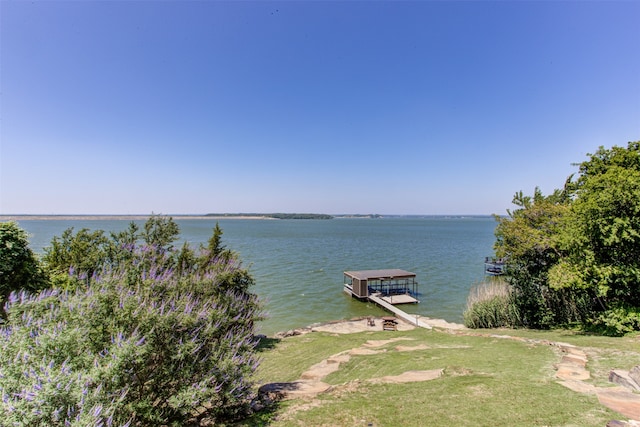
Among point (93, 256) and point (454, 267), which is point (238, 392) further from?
point (454, 267)

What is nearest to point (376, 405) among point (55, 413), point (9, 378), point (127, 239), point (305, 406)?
point (305, 406)

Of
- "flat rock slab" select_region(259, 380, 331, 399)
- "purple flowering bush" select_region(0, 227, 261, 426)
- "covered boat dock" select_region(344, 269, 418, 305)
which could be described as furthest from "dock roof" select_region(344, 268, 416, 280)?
"purple flowering bush" select_region(0, 227, 261, 426)

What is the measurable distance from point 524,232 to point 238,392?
49.8 ft

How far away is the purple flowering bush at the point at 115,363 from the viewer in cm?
341

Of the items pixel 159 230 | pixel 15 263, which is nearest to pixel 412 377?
pixel 159 230

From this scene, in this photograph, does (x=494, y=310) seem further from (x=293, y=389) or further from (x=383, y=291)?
(x=293, y=389)

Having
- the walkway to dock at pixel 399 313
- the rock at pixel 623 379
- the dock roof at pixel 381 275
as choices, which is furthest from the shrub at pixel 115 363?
→ the dock roof at pixel 381 275

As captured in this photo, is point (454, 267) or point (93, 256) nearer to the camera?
point (93, 256)

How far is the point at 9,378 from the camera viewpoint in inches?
136

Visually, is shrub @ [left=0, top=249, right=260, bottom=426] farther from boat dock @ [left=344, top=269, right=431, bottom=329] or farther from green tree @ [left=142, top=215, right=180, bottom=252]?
boat dock @ [left=344, top=269, right=431, bottom=329]

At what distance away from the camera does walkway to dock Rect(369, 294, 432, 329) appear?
17.7 meters

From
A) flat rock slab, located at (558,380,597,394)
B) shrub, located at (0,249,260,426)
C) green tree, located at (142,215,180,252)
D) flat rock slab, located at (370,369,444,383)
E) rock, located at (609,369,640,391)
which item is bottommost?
flat rock slab, located at (370,369,444,383)

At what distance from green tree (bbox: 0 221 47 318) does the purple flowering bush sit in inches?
345

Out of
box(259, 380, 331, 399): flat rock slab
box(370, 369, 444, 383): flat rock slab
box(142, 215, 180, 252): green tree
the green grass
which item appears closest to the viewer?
the green grass
